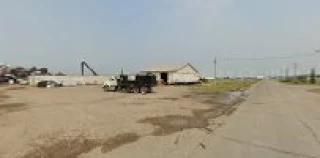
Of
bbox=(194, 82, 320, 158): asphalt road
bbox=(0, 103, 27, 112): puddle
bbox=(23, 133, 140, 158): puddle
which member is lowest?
bbox=(194, 82, 320, 158): asphalt road

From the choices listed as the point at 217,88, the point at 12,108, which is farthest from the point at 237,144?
the point at 217,88

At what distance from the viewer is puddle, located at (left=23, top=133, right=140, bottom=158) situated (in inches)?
406

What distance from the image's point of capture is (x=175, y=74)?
92625 millimetres

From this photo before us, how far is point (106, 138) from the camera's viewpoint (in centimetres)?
1338

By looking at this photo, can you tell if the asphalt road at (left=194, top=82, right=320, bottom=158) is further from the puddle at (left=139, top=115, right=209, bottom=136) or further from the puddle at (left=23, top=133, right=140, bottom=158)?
the puddle at (left=23, top=133, right=140, bottom=158)

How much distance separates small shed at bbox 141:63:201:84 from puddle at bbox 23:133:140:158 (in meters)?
75.0

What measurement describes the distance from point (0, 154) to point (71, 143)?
234 cm

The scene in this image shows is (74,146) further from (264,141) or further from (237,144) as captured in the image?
(264,141)

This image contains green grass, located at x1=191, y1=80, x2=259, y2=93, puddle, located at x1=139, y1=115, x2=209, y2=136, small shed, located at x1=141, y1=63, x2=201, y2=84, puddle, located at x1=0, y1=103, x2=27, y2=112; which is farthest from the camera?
small shed, located at x1=141, y1=63, x2=201, y2=84

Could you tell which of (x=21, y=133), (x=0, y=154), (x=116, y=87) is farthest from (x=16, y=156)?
(x=116, y=87)

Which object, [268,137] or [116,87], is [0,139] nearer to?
[268,137]

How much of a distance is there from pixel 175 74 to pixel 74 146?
81.3m

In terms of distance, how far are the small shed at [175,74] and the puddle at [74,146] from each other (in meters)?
75.0

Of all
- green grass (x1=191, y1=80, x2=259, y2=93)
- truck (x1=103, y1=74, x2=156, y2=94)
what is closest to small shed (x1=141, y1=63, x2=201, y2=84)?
green grass (x1=191, y1=80, x2=259, y2=93)
